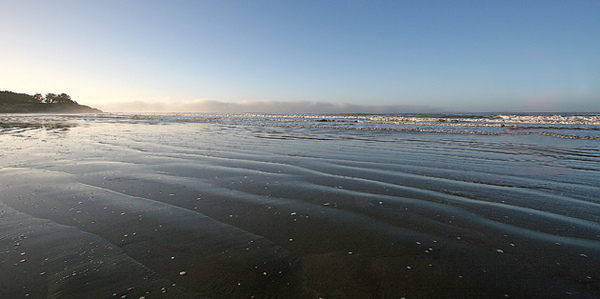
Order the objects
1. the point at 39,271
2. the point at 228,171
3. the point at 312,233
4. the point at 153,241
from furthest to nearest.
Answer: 1. the point at 228,171
2. the point at 312,233
3. the point at 153,241
4. the point at 39,271

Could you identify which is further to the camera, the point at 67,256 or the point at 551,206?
the point at 551,206

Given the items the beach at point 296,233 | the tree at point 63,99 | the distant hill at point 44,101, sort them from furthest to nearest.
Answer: the tree at point 63,99 → the distant hill at point 44,101 → the beach at point 296,233

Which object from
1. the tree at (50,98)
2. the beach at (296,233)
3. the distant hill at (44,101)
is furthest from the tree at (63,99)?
the beach at (296,233)

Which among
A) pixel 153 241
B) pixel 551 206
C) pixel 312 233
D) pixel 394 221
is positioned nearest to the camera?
pixel 153 241

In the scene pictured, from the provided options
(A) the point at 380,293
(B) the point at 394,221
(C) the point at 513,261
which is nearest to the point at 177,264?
(A) the point at 380,293

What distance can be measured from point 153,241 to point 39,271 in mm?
1012

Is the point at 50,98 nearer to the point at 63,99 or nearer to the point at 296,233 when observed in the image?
the point at 63,99

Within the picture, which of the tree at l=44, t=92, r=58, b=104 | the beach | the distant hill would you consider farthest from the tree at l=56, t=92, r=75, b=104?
the beach

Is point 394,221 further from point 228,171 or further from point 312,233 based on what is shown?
point 228,171

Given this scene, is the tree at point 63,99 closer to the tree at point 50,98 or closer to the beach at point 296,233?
the tree at point 50,98

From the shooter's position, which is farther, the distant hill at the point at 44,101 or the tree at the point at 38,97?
the tree at the point at 38,97

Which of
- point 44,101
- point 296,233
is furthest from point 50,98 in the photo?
point 296,233

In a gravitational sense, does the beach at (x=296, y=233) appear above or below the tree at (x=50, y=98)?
below

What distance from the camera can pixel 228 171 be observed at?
24.1ft
